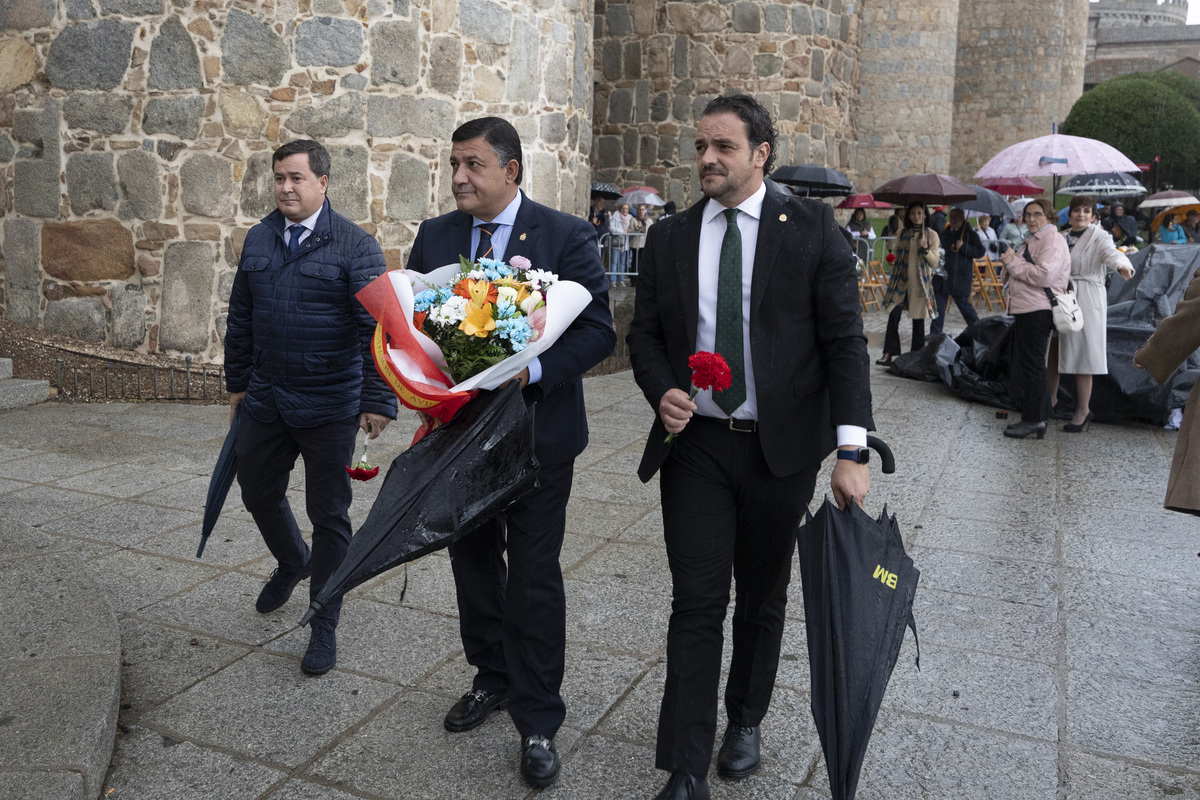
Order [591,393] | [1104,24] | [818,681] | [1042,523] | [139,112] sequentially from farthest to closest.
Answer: [1104,24] < [591,393] < [139,112] < [1042,523] < [818,681]

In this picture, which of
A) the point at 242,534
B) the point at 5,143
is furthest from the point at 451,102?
the point at 242,534

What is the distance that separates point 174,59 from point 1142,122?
44629mm

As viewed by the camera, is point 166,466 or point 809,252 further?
point 166,466

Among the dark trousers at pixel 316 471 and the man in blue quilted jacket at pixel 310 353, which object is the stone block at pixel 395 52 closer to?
the man in blue quilted jacket at pixel 310 353

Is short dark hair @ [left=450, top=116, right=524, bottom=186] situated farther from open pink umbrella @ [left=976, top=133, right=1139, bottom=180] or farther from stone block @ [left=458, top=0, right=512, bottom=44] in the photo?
open pink umbrella @ [left=976, top=133, right=1139, bottom=180]

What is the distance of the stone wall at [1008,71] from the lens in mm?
37812

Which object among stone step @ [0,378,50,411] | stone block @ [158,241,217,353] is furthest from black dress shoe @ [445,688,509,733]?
stone block @ [158,241,217,353]

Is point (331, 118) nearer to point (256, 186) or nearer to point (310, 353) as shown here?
point (256, 186)

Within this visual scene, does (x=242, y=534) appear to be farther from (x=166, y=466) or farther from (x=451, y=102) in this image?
(x=451, y=102)

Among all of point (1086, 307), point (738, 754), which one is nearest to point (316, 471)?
point (738, 754)

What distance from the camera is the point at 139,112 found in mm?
8867

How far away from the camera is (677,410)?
9.25 feet

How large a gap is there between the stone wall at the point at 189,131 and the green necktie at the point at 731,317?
22.0 ft

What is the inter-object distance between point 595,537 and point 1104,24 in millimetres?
97801
